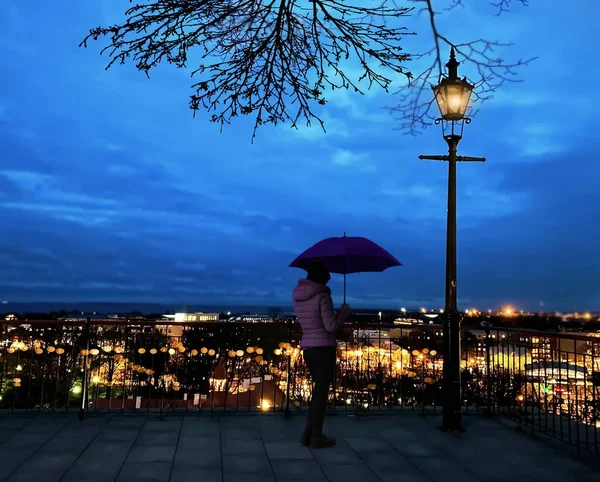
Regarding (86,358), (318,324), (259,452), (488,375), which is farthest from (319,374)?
(86,358)

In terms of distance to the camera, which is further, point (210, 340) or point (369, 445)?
point (210, 340)

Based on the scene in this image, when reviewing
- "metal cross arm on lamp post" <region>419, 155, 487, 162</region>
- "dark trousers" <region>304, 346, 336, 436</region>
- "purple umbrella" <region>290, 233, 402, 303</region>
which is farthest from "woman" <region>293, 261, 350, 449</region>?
"metal cross arm on lamp post" <region>419, 155, 487, 162</region>

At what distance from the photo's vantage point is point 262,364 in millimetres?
7461

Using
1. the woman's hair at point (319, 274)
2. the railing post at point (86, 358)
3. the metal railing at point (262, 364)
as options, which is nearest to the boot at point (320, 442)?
the metal railing at point (262, 364)

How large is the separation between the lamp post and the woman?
1.86 metres

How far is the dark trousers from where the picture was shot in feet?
17.6

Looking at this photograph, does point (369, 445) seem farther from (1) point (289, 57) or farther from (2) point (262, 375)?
(1) point (289, 57)

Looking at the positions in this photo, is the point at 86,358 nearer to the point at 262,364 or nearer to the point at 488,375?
the point at 262,364

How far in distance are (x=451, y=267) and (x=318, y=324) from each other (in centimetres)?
221

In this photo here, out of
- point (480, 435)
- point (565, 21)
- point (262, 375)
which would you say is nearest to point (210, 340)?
point (262, 375)

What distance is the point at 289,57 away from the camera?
6.20 meters

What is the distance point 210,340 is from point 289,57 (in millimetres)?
3999

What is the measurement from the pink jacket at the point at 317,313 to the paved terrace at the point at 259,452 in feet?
3.85

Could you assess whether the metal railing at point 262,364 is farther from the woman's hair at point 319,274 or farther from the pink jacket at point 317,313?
the woman's hair at point 319,274
